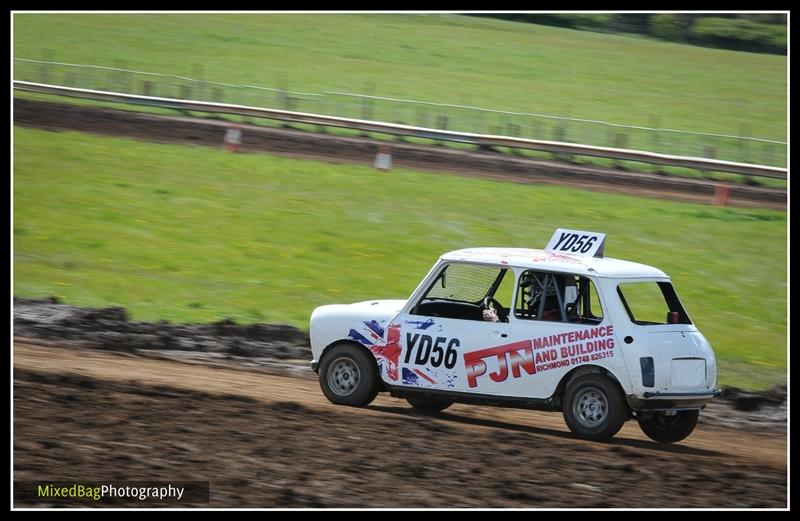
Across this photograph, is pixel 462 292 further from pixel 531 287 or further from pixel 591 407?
pixel 591 407

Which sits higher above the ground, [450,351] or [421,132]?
[421,132]

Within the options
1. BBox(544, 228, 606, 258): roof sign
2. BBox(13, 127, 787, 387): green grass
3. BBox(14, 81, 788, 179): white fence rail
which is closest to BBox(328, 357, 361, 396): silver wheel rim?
BBox(544, 228, 606, 258): roof sign

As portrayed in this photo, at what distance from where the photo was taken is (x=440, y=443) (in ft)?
33.8

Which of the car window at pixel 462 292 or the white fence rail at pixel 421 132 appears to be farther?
the white fence rail at pixel 421 132

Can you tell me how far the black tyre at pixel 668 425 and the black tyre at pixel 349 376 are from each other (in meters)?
2.93

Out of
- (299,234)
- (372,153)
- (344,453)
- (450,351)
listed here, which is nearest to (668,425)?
(450,351)

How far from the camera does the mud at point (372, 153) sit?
25.1 m

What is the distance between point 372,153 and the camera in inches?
1021

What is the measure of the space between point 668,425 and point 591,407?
135cm

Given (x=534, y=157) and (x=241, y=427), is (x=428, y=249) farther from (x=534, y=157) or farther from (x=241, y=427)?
(x=241, y=427)

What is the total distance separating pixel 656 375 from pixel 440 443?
7.24 feet

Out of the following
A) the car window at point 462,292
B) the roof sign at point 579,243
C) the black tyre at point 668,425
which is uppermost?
the roof sign at point 579,243

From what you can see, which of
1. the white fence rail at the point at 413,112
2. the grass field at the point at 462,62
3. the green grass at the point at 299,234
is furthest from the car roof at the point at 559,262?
the grass field at the point at 462,62

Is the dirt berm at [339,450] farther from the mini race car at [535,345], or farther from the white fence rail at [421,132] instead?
the white fence rail at [421,132]
